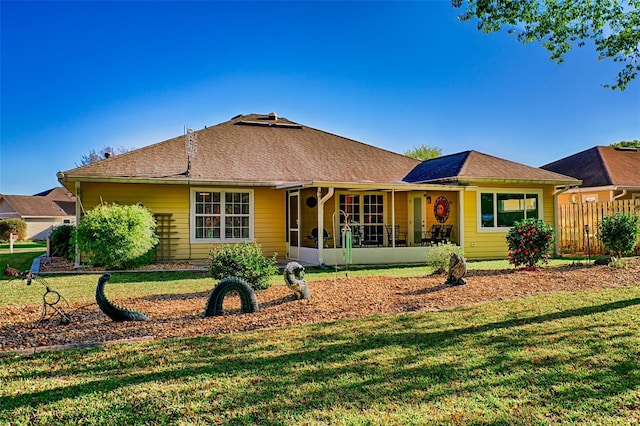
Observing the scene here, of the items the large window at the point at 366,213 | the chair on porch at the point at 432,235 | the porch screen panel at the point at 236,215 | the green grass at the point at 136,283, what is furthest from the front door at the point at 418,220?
the porch screen panel at the point at 236,215

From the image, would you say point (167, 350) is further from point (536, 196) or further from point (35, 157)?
point (35, 157)

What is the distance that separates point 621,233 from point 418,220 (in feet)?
21.3

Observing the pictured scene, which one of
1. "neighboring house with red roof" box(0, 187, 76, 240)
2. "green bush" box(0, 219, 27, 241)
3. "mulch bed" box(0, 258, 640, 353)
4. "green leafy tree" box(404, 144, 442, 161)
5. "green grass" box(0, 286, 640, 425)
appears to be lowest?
"green grass" box(0, 286, 640, 425)

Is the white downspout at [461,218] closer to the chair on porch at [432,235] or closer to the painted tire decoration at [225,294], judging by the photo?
the chair on porch at [432,235]

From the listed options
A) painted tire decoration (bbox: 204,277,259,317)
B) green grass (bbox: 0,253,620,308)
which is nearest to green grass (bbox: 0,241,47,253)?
green grass (bbox: 0,253,620,308)

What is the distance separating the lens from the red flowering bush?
35.3ft

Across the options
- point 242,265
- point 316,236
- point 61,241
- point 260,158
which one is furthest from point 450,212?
point 61,241

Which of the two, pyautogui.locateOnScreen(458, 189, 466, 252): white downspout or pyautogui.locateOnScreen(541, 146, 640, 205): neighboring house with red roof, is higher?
pyautogui.locateOnScreen(541, 146, 640, 205): neighboring house with red roof

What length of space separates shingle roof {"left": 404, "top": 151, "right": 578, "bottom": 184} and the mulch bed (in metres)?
5.07

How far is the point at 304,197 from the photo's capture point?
1556 centimetres

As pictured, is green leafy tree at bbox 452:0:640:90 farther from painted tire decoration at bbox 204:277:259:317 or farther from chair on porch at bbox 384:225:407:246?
chair on porch at bbox 384:225:407:246

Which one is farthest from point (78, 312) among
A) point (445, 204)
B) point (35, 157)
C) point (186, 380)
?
point (35, 157)

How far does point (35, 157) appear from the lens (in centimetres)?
2681

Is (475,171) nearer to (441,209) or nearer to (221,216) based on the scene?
(441,209)
